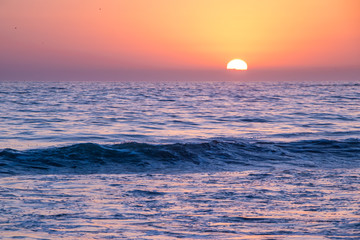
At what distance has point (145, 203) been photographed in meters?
7.06

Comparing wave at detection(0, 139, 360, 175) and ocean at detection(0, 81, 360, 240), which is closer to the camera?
ocean at detection(0, 81, 360, 240)

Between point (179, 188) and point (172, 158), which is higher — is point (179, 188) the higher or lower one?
the higher one

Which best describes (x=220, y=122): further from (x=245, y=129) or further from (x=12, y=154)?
(x=12, y=154)

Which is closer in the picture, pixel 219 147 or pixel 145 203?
pixel 145 203

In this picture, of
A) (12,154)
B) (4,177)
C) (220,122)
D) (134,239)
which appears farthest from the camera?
(220,122)

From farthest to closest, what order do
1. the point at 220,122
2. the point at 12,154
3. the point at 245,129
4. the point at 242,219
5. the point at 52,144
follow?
the point at 220,122
the point at 245,129
the point at 52,144
the point at 12,154
the point at 242,219

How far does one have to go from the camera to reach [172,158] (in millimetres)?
12906

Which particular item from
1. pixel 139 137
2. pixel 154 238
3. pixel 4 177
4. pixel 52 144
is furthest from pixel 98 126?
pixel 154 238

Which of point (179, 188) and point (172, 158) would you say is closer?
point (179, 188)

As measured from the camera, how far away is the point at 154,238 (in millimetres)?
5410

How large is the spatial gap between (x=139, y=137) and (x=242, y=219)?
12.5m

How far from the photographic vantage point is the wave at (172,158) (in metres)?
11.4

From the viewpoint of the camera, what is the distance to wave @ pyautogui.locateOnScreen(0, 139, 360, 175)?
37.3 ft

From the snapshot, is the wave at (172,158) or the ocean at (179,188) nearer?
the ocean at (179,188)
